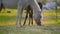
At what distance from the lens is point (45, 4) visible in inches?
926

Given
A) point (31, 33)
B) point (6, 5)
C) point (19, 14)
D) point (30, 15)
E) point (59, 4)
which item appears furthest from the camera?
point (59, 4)

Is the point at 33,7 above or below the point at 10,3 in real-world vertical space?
below

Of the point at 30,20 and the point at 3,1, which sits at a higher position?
the point at 3,1

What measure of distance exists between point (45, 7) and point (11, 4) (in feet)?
38.6

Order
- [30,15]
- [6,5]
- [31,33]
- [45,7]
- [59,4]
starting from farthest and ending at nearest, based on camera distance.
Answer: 1. [59,4]
2. [45,7]
3. [6,5]
4. [30,15]
5. [31,33]

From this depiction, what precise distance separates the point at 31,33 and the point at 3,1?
574 centimetres

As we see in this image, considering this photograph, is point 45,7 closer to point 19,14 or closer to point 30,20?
point 30,20

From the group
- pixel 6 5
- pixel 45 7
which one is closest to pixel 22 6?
pixel 6 5

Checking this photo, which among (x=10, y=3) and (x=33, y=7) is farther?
(x=10, y=3)

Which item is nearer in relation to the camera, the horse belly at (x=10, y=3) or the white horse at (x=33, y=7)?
the white horse at (x=33, y=7)

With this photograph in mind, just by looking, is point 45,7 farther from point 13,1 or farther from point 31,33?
point 31,33

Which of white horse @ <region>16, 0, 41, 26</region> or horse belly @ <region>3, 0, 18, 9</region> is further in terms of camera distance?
horse belly @ <region>3, 0, 18, 9</region>

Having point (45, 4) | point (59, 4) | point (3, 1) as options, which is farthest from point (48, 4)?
point (3, 1)

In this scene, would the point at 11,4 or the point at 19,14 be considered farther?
the point at 11,4
